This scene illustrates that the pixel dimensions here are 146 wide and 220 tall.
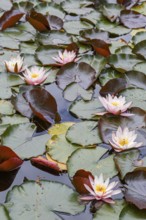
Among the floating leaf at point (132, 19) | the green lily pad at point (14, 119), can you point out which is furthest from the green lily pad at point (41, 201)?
the floating leaf at point (132, 19)

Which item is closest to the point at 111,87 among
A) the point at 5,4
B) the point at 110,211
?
the point at 110,211

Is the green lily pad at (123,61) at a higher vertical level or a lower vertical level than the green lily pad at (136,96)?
higher

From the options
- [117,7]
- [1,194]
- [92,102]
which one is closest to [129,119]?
[92,102]

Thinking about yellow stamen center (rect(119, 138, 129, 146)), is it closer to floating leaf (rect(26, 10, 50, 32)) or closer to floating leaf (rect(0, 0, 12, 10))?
floating leaf (rect(26, 10, 50, 32))

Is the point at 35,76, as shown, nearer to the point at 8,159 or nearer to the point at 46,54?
the point at 46,54

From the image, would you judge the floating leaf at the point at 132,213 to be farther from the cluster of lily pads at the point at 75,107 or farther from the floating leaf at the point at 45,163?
the floating leaf at the point at 45,163

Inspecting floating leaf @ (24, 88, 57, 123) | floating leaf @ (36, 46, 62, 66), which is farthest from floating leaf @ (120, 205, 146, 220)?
floating leaf @ (36, 46, 62, 66)
